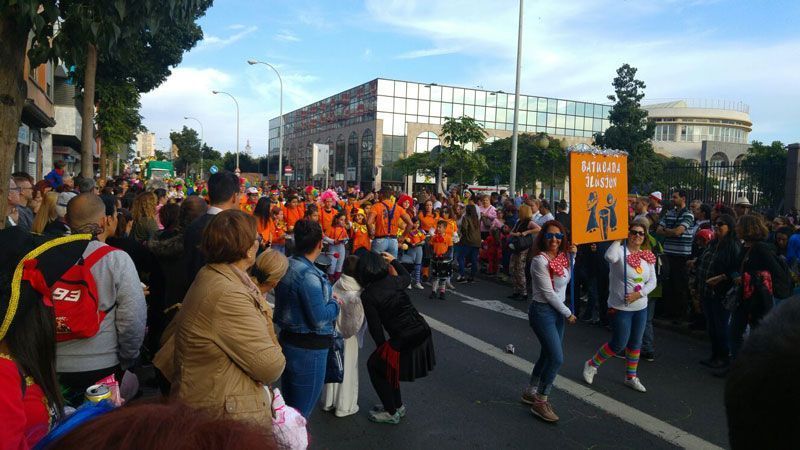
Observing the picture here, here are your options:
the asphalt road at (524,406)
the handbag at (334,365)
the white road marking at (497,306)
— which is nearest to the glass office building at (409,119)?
the white road marking at (497,306)

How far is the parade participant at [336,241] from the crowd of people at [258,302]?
0.75 metres

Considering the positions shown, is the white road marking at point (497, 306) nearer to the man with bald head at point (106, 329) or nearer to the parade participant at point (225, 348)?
the man with bald head at point (106, 329)

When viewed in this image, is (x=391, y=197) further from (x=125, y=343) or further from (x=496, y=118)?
(x=496, y=118)

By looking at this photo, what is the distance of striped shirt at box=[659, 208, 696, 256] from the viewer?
8477 mm

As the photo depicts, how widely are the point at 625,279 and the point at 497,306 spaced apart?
13.6 feet

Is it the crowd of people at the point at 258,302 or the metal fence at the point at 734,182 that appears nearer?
the crowd of people at the point at 258,302

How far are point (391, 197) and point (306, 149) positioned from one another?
78.3 metres

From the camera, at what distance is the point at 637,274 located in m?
5.83

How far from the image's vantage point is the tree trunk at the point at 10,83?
3.52m

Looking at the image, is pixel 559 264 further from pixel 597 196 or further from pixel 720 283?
pixel 720 283

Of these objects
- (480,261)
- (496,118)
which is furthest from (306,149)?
(480,261)

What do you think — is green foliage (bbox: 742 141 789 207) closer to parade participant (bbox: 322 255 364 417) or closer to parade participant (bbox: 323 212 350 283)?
parade participant (bbox: 323 212 350 283)

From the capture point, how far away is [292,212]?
1100 cm

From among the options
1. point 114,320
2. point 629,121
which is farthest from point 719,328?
point 629,121
